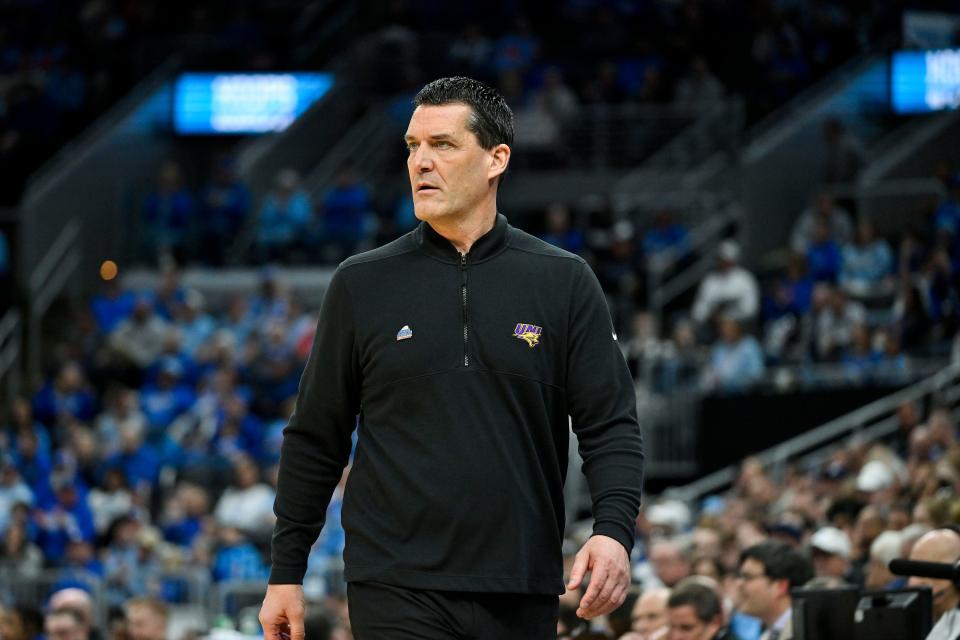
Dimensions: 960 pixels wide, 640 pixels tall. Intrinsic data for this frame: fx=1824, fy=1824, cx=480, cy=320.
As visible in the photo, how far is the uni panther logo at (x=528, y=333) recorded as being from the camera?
4301mm

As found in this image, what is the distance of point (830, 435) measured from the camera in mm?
15938

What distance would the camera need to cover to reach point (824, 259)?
18031mm

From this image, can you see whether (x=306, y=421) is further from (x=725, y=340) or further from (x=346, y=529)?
(x=725, y=340)

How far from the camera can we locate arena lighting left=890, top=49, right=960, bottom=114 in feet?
66.7

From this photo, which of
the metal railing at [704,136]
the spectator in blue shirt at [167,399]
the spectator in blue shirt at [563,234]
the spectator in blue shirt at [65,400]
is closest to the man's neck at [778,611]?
the spectator in blue shirt at [167,399]

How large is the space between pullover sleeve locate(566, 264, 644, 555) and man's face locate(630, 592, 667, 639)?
12.4 feet

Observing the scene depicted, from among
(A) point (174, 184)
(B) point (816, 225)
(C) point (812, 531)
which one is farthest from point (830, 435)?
(A) point (174, 184)

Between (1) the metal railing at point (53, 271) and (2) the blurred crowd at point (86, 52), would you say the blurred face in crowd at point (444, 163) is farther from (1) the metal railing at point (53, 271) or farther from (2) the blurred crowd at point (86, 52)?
(2) the blurred crowd at point (86, 52)

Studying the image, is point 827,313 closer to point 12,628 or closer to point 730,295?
point 730,295

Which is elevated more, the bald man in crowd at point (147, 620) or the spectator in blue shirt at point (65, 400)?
the spectator in blue shirt at point (65, 400)

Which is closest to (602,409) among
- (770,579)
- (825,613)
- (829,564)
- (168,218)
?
(825,613)

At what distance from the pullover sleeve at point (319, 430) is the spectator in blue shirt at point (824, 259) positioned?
1390cm

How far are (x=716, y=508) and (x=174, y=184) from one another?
35.3 feet

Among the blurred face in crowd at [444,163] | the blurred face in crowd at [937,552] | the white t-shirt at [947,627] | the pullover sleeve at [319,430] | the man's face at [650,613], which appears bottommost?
the man's face at [650,613]
